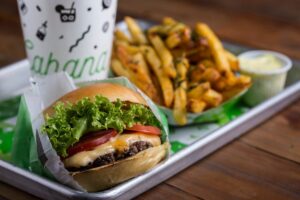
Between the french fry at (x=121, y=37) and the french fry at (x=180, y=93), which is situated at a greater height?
the french fry at (x=121, y=37)

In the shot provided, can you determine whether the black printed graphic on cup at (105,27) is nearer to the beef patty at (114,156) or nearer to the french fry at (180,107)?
the french fry at (180,107)

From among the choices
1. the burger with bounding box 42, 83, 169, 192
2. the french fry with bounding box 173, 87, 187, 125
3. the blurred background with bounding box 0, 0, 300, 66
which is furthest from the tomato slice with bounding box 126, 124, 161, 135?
the blurred background with bounding box 0, 0, 300, 66

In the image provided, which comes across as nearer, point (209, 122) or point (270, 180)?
point (270, 180)

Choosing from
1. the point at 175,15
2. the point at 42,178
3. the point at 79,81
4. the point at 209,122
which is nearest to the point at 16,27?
the point at 175,15

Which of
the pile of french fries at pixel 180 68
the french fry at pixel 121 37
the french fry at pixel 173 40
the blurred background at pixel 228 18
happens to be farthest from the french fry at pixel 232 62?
the blurred background at pixel 228 18

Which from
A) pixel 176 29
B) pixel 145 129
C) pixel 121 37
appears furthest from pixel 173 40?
pixel 145 129

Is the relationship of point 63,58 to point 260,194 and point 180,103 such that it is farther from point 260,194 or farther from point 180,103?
point 260,194
